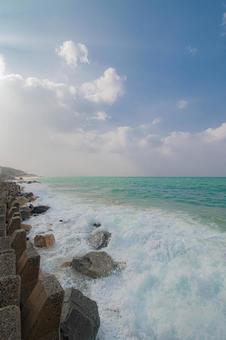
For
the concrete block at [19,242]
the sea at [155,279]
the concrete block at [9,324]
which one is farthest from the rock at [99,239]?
the concrete block at [9,324]

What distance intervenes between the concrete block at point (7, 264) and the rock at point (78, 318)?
3.95 ft

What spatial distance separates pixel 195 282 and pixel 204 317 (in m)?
1.30

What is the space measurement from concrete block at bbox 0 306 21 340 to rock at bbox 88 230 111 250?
6.29 meters

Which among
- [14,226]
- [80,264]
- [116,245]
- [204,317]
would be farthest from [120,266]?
[14,226]

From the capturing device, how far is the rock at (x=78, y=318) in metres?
3.70

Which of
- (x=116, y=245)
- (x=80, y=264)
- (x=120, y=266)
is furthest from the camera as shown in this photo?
(x=116, y=245)

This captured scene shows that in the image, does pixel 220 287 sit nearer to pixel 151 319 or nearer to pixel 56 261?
pixel 151 319

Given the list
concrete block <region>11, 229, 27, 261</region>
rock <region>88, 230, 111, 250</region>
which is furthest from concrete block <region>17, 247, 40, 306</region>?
rock <region>88, 230, 111, 250</region>

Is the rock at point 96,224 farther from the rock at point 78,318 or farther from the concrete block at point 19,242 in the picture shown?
the rock at point 78,318

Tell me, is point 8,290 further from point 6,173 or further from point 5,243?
point 6,173

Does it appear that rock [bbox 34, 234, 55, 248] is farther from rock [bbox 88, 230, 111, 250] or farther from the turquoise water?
the turquoise water

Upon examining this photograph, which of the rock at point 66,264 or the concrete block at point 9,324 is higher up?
the concrete block at point 9,324

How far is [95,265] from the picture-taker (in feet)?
22.0

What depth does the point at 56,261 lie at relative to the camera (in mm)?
7426
